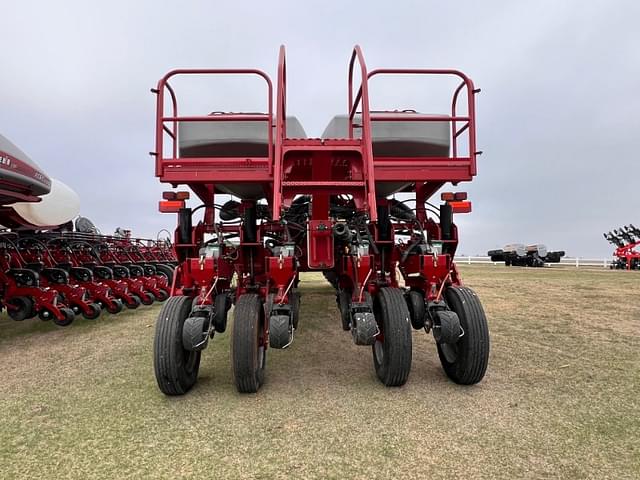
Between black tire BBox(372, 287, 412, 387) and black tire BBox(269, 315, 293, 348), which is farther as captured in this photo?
black tire BBox(372, 287, 412, 387)

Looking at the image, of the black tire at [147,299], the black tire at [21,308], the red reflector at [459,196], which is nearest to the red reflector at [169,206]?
the red reflector at [459,196]

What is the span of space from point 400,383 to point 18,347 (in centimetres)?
508

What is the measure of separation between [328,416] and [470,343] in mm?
1348

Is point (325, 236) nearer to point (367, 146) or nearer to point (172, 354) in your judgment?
point (367, 146)

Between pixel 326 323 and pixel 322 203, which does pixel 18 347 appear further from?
pixel 322 203

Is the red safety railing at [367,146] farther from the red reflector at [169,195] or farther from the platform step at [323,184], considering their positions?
the red reflector at [169,195]

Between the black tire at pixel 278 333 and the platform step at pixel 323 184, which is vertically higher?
the platform step at pixel 323 184

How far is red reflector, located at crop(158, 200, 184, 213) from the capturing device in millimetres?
4426

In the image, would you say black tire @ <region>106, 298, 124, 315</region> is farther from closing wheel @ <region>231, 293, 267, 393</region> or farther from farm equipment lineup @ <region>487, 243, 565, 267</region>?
farm equipment lineup @ <region>487, 243, 565, 267</region>

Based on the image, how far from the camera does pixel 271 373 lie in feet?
13.1

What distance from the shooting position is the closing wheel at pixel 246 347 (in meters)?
3.27

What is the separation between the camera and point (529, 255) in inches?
1123

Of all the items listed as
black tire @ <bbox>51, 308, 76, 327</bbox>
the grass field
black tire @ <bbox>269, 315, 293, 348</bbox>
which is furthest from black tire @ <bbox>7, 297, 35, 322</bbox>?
black tire @ <bbox>269, 315, 293, 348</bbox>

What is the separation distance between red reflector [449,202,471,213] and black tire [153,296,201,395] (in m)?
2.97
